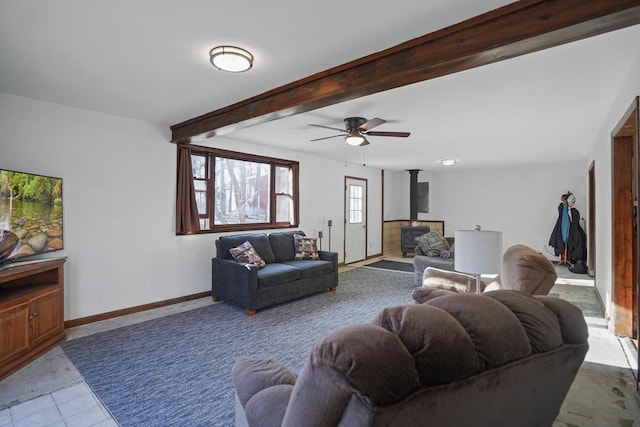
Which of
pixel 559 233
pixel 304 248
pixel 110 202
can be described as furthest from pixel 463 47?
pixel 559 233

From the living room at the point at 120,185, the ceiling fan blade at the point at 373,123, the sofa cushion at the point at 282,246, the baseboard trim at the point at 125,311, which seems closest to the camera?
the living room at the point at 120,185

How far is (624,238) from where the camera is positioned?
3098mm

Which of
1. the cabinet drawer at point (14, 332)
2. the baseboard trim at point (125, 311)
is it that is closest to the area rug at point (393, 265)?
the baseboard trim at point (125, 311)

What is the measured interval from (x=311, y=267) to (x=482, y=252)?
2.86m

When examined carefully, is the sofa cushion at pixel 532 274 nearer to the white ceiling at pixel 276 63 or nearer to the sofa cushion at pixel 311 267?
the white ceiling at pixel 276 63

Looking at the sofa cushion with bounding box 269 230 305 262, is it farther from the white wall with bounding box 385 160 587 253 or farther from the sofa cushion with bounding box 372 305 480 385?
the white wall with bounding box 385 160 587 253

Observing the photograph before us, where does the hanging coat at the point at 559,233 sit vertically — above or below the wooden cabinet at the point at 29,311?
above

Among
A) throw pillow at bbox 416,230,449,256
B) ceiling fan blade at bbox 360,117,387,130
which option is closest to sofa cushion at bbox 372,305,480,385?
ceiling fan blade at bbox 360,117,387,130

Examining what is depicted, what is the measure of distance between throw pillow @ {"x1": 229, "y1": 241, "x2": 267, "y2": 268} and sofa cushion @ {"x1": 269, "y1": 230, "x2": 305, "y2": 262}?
514 millimetres

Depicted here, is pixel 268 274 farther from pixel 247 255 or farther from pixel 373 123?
pixel 373 123

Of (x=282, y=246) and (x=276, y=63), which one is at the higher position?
(x=276, y=63)

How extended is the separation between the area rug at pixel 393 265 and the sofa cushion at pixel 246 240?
3059mm

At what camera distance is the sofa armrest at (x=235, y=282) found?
3.90 metres

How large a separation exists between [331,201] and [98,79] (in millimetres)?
4771
